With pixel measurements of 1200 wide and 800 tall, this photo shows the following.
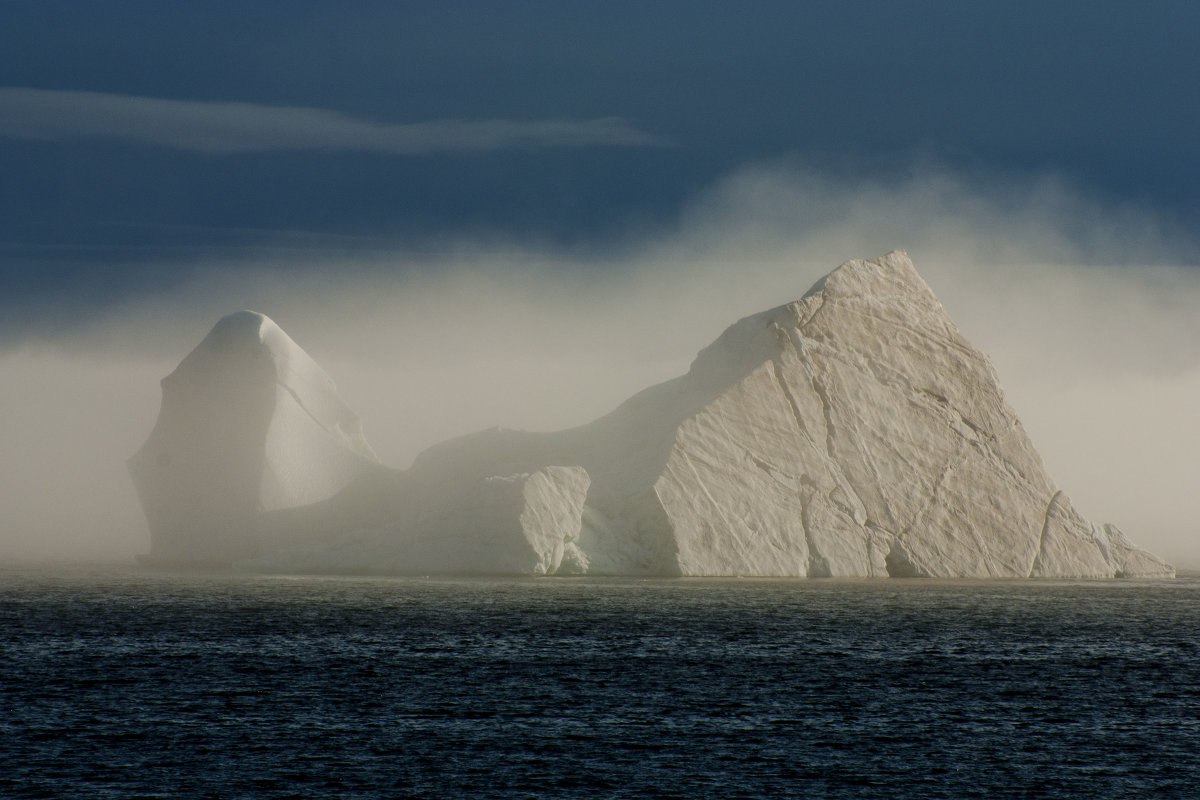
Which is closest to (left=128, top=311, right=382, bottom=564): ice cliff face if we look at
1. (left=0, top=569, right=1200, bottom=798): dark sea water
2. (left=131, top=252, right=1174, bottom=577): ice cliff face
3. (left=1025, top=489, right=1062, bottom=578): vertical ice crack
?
(left=131, top=252, right=1174, bottom=577): ice cliff face

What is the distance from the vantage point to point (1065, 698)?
2752cm

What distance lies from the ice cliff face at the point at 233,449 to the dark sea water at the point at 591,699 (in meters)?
13.9

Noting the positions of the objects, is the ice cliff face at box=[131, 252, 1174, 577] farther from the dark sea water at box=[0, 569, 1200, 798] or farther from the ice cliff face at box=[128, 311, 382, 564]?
the dark sea water at box=[0, 569, 1200, 798]

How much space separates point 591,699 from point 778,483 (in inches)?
1259

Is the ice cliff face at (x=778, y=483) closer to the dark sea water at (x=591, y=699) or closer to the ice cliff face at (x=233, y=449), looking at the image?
the ice cliff face at (x=233, y=449)

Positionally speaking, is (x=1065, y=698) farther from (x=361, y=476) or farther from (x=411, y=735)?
(x=361, y=476)

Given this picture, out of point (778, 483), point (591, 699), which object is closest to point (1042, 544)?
point (778, 483)

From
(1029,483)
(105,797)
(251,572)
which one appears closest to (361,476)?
(251,572)

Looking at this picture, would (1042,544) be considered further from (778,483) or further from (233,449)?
(233,449)

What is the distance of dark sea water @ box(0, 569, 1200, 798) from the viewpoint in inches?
766

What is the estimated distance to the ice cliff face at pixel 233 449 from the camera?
60094 millimetres

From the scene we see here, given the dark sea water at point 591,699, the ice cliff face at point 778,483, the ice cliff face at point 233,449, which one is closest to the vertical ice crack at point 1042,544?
the ice cliff face at point 778,483

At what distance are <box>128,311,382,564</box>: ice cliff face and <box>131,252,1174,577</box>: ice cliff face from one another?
1.14m

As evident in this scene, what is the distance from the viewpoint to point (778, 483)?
57094 millimetres
